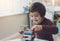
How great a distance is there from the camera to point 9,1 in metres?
1.90

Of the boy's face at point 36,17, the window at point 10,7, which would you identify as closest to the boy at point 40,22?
the boy's face at point 36,17

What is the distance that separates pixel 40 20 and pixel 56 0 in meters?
1.84

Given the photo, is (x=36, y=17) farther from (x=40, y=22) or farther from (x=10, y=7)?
(x=10, y=7)

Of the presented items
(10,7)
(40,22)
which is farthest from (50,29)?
(10,7)

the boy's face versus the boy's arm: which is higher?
the boy's face

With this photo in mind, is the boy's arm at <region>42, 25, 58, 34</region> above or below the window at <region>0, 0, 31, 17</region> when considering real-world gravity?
below

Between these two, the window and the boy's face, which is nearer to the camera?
the boy's face

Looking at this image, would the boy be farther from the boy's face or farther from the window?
the window

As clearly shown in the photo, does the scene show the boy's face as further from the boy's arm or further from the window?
the window

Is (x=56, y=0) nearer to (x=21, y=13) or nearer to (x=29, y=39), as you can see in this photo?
(x=21, y=13)

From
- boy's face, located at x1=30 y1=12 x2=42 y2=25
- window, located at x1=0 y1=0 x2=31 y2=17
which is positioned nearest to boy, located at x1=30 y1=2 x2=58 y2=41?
boy's face, located at x1=30 y1=12 x2=42 y2=25

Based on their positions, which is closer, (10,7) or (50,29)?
(50,29)

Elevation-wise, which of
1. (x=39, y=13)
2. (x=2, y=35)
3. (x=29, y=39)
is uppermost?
(x=39, y=13)

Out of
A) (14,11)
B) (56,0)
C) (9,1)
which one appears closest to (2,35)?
(14,11)
